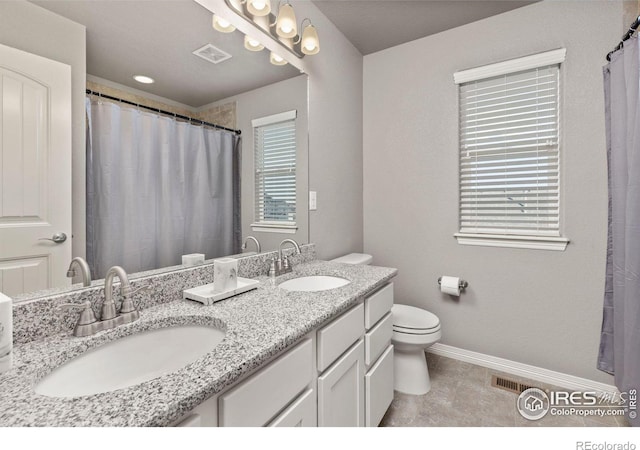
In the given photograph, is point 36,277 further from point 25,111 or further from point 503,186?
point 503,186

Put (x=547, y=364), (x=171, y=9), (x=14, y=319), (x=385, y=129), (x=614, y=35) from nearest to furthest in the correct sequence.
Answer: (x=14, y=319), (x=171, y=9), (x=614, y=35), (x=547, y=364), (x=385, y=129)

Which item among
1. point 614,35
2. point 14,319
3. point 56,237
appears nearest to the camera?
point 14,319

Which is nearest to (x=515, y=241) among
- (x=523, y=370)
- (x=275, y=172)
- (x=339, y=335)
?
(x=523, y=370)

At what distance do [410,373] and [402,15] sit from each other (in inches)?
95.8

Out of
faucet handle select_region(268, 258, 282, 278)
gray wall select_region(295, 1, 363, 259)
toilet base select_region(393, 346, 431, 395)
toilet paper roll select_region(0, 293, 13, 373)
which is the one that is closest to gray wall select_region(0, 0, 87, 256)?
toilet paper roll select_region(0, 293, 13, 373)

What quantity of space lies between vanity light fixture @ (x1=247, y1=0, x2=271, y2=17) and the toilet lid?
5.91 feet

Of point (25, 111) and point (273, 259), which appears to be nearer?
point (25, 111)

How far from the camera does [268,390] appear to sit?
2.49ft

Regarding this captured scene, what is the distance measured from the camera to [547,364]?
1936 mm

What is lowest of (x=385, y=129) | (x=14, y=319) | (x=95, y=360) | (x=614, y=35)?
(x=95, y=360)

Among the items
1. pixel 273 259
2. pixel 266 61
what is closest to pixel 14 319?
pixel 273 259

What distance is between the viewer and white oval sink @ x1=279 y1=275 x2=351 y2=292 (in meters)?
1.51

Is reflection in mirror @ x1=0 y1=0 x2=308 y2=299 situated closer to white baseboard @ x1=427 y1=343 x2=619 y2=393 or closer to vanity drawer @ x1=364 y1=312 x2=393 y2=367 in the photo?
vanity drawer @ x1=364 y1=312 x2=393 y2=367

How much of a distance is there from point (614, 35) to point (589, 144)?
2.07ft
